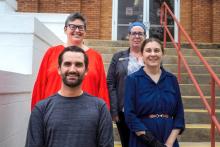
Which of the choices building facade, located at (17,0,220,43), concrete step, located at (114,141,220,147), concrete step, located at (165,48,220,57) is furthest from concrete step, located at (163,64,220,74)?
building facade, located at (17,0,220,43)

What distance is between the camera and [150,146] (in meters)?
3.08

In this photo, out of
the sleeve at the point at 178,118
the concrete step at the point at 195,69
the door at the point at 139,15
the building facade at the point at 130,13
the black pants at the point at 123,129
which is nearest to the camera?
the sleeve at the point at 178,118

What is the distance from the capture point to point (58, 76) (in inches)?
120

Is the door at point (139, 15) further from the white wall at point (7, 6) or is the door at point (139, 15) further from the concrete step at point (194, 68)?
the concrete step at point (194, 68)

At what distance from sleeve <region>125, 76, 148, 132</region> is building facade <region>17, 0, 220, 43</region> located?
8558 millimetres

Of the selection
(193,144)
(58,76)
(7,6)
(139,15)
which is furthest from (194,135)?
(139,15)

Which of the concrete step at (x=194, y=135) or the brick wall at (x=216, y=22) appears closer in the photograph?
the concrete step at (x=194, y=135)

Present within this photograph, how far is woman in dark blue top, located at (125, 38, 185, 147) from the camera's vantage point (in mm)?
3098

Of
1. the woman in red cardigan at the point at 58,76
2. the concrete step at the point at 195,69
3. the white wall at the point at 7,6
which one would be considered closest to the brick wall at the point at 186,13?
the concrete step at the point at 195,69

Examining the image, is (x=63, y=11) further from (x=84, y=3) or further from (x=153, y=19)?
(x=153, y=19)

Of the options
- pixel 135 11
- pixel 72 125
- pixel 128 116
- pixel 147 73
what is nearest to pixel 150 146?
pixel 128 116

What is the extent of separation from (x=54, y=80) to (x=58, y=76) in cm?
5

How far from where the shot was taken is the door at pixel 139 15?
39.8 feet

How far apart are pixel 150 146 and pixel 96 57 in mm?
867
